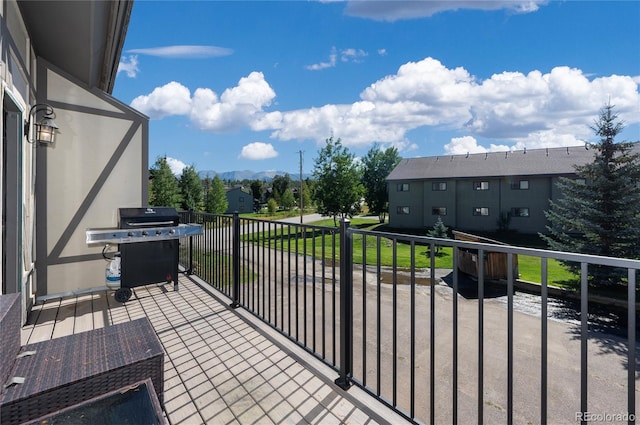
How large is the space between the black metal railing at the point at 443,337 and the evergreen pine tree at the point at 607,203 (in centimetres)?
242

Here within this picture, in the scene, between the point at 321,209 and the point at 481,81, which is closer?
the point at 321,209

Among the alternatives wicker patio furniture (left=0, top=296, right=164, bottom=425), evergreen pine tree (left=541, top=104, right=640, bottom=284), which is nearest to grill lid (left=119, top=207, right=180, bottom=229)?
wicker patio furniture (left=0, top=296, right=164, bottom=425)

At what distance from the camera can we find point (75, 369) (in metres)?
1.30

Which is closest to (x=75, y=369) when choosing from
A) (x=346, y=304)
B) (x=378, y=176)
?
(x=346, y=304)

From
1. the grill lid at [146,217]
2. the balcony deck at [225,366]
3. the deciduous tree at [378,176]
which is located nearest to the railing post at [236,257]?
the balcony deck at [225,366]

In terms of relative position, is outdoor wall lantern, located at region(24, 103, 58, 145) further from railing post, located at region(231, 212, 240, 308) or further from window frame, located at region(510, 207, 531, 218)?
window frame, located at region(510, 207, 531, 218)

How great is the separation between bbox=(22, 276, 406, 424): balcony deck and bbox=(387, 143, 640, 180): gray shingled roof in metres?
19.7

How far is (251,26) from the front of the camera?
7.71m

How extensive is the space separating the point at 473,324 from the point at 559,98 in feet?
75.3

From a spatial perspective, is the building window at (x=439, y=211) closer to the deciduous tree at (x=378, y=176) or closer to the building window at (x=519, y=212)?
the building window at (x=519, y=212)

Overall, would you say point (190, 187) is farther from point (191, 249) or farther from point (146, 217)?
point (146, 217)

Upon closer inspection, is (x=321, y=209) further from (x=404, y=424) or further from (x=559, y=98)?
(x=404, y=424)

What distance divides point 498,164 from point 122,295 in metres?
21.6

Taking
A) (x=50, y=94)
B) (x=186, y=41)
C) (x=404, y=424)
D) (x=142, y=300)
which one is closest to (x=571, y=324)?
(x=404, y=424)
